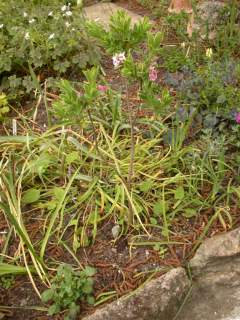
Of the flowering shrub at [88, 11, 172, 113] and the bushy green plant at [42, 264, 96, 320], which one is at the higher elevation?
the flowering shrub at [88, 11, 172, 113]

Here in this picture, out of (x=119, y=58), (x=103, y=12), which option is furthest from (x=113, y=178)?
(x=103, y=12)

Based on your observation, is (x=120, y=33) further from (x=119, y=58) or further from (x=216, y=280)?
(x=216, y=280)

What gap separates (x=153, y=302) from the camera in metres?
2.03

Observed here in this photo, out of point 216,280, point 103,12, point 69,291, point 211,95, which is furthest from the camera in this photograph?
point 103,12

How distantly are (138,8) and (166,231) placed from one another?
2.65m

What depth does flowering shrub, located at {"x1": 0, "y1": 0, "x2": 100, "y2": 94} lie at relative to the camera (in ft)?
10.3

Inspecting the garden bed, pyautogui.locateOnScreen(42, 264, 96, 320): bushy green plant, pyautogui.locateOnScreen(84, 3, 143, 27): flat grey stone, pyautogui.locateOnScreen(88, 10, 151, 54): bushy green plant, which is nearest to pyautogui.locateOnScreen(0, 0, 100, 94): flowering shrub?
the garden bed

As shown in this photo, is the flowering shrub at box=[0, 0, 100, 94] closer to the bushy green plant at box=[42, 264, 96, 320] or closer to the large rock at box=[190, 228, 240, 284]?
the bushy green plant at box=[42, 264, 96, 320]

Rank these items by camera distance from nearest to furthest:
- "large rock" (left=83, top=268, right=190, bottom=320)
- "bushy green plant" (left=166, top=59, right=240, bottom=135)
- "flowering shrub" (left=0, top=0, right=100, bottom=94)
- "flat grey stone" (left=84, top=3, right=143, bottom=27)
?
1. "large rock" (left=83, top=268, right=190, bottom=320)
2. "bushy green plant" (left=166, top=59, right=240, bottom=135)
3. "flowering shrub" (left=0, top=0, right=100, bottom=94)
4. "flat grey stone" (left=84, top=3, right=143, bottom=27)

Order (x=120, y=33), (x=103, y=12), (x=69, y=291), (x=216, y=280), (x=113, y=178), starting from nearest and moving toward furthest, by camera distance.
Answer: (x=120, y=33) → (x=69, y=291) → (x=216, y=280) → (x=113, y=178) → (x=103, y=12)

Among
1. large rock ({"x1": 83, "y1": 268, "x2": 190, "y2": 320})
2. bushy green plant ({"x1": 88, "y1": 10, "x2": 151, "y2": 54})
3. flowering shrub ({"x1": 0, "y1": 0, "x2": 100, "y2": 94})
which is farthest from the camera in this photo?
flowering shrub ({"x1": 0, "y1": 0, "x2": 100, "y2": 94})

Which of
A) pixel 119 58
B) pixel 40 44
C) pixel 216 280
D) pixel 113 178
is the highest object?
pixel 119 58

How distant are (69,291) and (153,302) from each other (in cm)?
37

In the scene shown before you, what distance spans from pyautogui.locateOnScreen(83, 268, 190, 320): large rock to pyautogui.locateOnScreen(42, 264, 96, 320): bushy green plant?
9 cm
